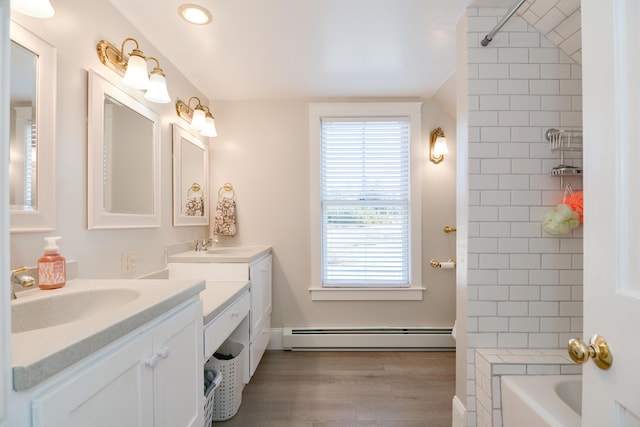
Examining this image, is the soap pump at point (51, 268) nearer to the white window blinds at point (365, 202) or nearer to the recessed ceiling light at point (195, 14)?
the recessed ceiling light at point (195, 14)

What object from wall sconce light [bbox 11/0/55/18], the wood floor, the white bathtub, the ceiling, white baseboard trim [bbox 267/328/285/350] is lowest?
the wood floor

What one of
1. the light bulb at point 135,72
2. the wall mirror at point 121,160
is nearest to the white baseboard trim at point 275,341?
the wall mirror at point 121,160

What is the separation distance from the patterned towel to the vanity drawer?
0.87 m

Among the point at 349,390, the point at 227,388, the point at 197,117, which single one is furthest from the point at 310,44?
the point at 349,390

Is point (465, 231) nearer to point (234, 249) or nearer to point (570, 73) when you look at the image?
point (570, 73)

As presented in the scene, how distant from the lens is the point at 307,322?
278cm

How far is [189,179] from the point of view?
2.37m

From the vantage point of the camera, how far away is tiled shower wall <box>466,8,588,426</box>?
1554 mm

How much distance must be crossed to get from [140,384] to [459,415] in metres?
1.62

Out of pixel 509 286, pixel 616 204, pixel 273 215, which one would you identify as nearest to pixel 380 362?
pixel 509 286

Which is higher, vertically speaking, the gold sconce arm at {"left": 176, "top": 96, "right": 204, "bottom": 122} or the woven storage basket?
the gold sconce arm at {"left": 176, "top": 96, "right": 204, "bottom": 122}

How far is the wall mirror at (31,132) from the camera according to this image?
40.8 inches

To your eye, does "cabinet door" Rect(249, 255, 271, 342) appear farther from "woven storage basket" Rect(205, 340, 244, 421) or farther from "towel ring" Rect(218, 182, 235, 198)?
"towel ring" Rect(218, 182, 235, 198)

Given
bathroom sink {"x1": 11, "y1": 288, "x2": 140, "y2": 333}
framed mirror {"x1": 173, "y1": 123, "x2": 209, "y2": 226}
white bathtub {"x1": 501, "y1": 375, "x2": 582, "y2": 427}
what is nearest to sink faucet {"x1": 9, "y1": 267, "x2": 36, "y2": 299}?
bathroom sink {"x1": 11, "y1": 288, "x2": 140, "y2": 333}
